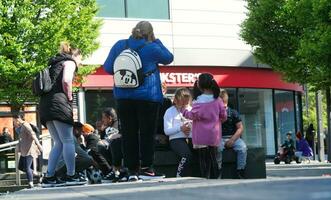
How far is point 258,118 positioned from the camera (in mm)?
27719

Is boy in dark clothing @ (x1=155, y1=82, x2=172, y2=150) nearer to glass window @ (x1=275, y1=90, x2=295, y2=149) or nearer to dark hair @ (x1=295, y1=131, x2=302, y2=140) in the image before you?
dark hair @ (x1=295, y1=131, x2=302, y2=140)

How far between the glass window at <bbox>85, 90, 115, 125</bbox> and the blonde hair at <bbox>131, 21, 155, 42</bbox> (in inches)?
681

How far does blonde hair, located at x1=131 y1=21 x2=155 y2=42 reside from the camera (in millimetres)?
6461

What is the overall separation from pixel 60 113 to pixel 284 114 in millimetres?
23437

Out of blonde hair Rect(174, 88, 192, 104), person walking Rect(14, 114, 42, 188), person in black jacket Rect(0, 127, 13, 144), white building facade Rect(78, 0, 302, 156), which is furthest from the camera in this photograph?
white building facade Rect(78, 0, 302, 156)

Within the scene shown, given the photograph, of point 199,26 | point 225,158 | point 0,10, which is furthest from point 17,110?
point 225,158

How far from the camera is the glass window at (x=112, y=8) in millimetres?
24141

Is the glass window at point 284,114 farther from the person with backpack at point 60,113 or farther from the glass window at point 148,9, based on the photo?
the person with backpack at point 60,113

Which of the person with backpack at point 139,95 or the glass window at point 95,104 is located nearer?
the person with backpack at point 139,95

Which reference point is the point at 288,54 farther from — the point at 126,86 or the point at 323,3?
the point at 126,86

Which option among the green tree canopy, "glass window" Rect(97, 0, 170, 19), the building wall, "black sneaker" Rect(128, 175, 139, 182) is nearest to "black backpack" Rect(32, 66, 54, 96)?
"black sneaker" Rect(128, 175, 139, 182)

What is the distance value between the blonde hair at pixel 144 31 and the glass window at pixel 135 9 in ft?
57.3

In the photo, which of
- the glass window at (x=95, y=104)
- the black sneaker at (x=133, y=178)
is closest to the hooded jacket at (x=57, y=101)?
the black sneaker at (x=133, y=178)

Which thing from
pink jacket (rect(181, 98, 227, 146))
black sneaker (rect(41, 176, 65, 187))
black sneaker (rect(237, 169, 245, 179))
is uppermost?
pink jacket (rect(181, 98, 227, 146))
